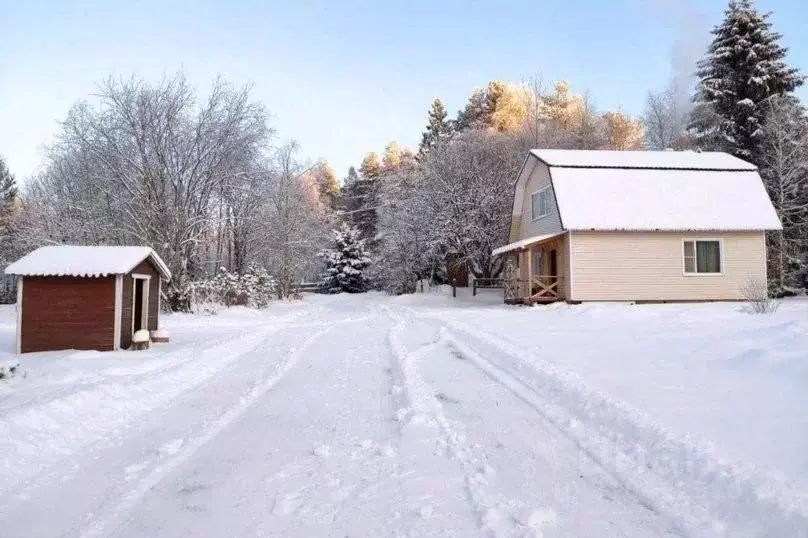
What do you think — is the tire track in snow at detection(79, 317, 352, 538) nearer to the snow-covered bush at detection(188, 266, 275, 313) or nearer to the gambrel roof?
the snow-covered bush at detection(188, 266, 275, 313)

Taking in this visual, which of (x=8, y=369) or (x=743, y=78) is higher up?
(x=743, y=78)

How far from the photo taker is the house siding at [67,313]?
1064 centimetres

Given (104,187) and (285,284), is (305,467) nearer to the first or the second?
(104,187)

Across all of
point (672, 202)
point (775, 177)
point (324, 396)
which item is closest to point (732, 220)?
point (672, 202)

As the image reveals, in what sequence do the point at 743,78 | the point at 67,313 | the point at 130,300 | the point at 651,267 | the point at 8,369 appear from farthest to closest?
1. the point at 743,78
2. the point at 651,267
3. the point at 130,300
4. the point at 67,313
5. the point at 8,369

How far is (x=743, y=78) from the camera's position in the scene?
26938 mm

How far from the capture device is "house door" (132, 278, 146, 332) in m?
12.6

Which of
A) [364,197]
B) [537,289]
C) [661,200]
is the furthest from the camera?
[364,197]

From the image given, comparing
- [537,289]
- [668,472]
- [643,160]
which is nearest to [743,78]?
[643,160]

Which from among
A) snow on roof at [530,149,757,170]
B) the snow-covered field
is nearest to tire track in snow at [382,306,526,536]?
the snow-covered field

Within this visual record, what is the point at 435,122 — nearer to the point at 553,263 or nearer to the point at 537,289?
the point at 553,263

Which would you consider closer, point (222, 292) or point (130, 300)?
point (130, 300)

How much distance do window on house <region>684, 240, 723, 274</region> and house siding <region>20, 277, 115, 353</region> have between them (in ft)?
64.8

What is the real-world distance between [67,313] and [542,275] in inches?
678
